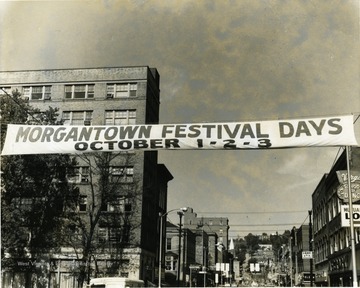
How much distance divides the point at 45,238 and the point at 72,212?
3495mm

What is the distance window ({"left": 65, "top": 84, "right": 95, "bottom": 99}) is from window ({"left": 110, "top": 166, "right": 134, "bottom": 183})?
906 cm

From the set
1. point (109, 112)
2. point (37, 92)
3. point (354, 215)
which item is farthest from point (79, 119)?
point (354, 215)

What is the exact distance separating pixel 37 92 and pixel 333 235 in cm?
3541

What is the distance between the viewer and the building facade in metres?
38.1

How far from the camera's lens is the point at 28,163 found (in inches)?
1533

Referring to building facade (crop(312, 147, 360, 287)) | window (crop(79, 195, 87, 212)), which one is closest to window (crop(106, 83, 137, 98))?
window (crop(79, 195, 87, 212))

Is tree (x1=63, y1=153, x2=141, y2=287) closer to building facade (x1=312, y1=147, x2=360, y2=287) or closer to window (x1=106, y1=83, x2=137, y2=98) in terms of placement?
window (x1=106, y1=83, x2=137, y2=98)

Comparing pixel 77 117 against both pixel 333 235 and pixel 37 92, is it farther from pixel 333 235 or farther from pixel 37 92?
pixel 333 235

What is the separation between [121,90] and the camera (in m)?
53.9

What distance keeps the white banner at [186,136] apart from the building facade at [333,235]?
52.7 feet

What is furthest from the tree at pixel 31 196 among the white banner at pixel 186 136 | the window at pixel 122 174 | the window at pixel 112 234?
the white banner at pixel 186 136

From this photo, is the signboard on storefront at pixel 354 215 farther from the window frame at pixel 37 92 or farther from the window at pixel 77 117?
the window frame at pixel 37 92

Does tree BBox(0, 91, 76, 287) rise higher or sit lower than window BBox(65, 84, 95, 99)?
lower

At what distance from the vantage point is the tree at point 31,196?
116ft
